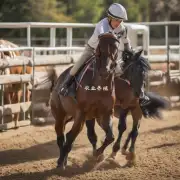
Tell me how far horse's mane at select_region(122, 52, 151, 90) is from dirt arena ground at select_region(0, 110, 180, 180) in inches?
48.0

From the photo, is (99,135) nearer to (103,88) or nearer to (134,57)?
(134,57)

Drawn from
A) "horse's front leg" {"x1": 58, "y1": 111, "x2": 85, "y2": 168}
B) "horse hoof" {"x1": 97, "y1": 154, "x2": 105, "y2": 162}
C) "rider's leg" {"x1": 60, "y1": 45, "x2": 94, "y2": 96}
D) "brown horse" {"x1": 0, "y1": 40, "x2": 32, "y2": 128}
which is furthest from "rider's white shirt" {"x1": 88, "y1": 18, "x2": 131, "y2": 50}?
"brown horse" {"x1": 0, "y1": 40, "x2": 32, "y2": 128}

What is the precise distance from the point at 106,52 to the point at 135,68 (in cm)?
156

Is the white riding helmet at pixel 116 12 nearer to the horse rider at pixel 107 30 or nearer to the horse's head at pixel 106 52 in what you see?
the horse rider at pixel 107 30

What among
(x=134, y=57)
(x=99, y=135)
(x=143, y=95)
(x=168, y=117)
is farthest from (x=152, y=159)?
(x=168, y=117)

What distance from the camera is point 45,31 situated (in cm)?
3056

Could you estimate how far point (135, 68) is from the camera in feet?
27.9

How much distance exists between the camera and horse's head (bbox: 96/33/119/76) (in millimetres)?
6980

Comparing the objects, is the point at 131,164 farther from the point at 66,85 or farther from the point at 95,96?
the point at 66,85

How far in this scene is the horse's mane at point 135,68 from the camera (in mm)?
8469

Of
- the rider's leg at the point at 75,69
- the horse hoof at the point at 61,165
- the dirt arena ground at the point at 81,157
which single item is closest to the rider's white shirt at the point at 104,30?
the rider's leg at the point at 75,69

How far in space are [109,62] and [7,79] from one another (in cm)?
445

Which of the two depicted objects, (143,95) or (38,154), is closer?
(143,95)

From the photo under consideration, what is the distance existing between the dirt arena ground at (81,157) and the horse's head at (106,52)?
1.37 metres
